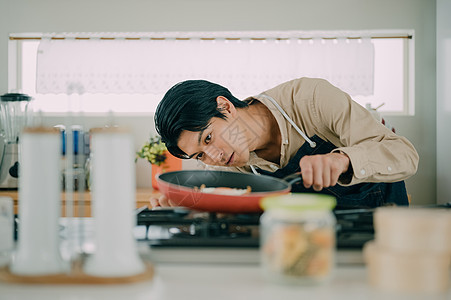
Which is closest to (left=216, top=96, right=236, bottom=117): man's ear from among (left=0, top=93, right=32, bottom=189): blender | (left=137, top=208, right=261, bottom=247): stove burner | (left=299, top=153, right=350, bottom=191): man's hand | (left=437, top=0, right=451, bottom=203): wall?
(left=299, top=153, right=350, bottom=191): man's hand

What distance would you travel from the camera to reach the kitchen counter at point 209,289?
61cm

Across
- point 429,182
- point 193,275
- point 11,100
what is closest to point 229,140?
point 193,275

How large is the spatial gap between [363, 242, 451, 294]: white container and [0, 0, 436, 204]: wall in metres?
2.77

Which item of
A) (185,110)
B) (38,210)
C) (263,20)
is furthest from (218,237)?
(263,20)

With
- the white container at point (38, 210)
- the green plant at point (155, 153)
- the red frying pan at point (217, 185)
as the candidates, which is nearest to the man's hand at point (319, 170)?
the red frying pan at point (217, 185)

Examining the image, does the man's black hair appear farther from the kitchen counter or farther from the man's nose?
the kitchen counter

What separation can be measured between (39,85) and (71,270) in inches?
117

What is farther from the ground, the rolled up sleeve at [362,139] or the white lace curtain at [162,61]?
the white lace curtain at [162,61]

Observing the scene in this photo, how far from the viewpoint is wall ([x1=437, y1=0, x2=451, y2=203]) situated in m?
2.99

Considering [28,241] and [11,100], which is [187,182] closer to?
[28,241]

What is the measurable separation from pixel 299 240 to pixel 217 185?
2.58ft

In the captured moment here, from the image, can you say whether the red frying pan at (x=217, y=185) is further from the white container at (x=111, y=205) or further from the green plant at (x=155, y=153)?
the green plant at (x=155, y=153)

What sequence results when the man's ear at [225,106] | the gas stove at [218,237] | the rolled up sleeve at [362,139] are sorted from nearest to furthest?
the gas stove at [218,237], the rolled up sleeve at [362,139], the man's ear at [225,106]

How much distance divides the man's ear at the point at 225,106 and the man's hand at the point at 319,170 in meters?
0.52
